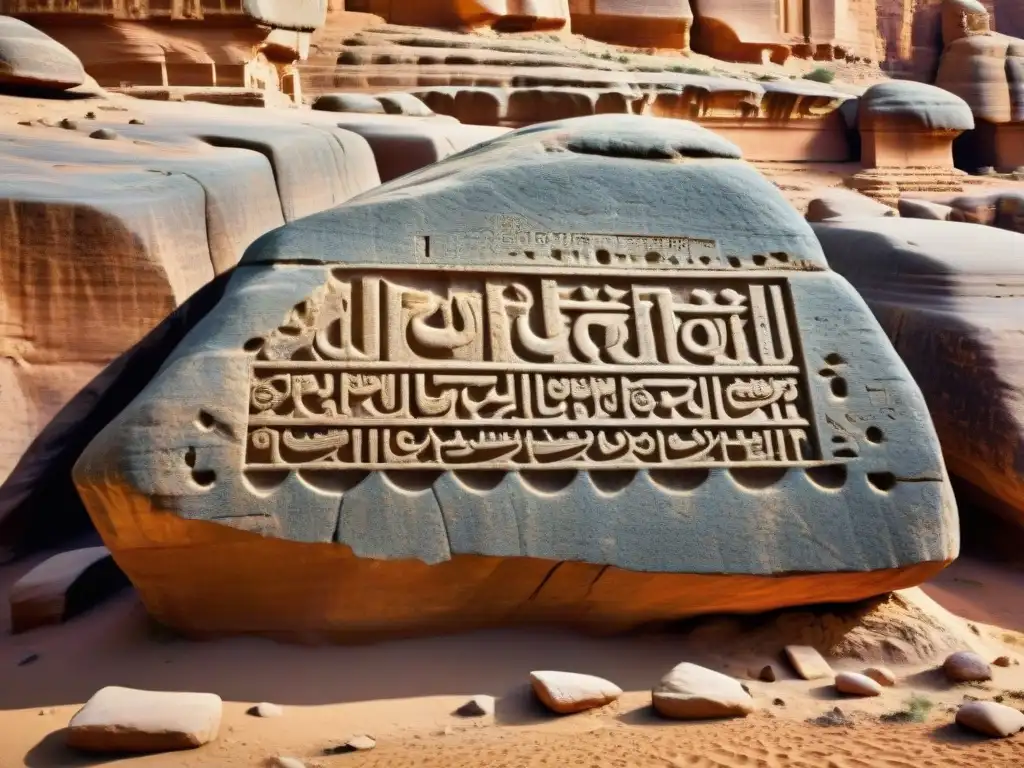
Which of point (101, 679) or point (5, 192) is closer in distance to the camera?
point (101, 679)

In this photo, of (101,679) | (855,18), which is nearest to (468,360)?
(101,679)

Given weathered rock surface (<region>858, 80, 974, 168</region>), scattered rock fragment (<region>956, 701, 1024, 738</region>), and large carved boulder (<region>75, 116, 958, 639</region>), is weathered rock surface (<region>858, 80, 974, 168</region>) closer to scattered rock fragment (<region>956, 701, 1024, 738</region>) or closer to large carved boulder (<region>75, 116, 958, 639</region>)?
large carved boulder (<region>75, 116, 958, 639</region>)

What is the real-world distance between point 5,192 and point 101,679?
1.44 m

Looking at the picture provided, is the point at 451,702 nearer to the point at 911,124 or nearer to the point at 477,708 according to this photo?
the point at 477,708

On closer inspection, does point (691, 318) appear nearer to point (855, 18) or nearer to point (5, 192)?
point (5, 192)

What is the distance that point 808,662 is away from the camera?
8.14ft

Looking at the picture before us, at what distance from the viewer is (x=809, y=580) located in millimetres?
2482

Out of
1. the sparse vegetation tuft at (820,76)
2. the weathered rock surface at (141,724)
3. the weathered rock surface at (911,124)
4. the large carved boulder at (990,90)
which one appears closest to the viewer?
the weathered rock surface at (141,724)

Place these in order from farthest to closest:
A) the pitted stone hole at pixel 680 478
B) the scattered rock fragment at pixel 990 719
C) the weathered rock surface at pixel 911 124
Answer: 1. the weathered rock surface at pixel 911 124
2. the pitted stone hole at pixel 680 478
3. the scattered rock fragment at pixel 990 719

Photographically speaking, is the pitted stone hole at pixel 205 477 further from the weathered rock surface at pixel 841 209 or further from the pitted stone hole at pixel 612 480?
the weathered rock surface at pixel 841 209

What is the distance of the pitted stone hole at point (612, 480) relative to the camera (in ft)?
8.11

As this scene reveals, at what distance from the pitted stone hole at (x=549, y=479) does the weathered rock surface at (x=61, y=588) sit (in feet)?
4.13

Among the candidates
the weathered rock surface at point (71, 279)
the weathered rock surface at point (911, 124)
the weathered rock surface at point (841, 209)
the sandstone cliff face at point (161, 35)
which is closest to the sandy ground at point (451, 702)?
the weathered rock surface at point (71, 279)

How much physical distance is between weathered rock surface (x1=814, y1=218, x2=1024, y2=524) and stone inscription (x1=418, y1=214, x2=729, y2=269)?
4.74ft
